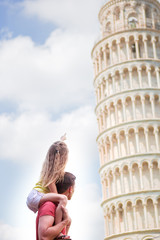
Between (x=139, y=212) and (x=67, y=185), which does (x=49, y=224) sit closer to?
(x=67, y=185)

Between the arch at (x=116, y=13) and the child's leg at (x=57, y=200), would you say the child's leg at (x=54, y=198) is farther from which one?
the arch at (x=116, y=13)

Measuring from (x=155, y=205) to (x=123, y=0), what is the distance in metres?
20.4

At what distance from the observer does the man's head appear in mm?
3494

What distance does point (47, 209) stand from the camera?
3215mm

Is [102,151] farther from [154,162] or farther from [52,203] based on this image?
[52,203]

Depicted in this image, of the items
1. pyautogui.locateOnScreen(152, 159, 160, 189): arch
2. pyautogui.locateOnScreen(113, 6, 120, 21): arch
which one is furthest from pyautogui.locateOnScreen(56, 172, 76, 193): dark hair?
pyautogui.locateOnScreen(113, 6, 120, 21): arch

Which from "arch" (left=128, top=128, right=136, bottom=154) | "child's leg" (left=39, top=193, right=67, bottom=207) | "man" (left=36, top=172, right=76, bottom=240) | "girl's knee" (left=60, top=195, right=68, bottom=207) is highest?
"arch" (left=128, top=128, right=136, bottom=154)

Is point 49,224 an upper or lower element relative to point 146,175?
lower

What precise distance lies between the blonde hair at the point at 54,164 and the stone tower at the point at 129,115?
31411 mm

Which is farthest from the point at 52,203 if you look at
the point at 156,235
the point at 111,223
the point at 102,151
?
the point at 102,151

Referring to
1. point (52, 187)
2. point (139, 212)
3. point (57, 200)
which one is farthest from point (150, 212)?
point (57, 200)

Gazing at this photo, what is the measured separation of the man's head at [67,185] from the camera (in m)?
3.49

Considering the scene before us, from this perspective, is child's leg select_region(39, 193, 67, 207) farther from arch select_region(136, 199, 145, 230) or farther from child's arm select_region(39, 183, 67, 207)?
arch select_region(136, 199, 145, 230)

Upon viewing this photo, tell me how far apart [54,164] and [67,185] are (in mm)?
216
